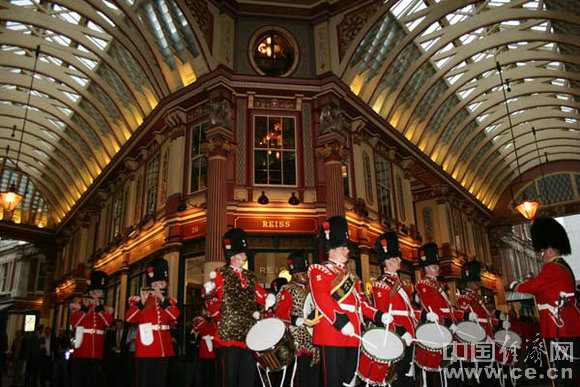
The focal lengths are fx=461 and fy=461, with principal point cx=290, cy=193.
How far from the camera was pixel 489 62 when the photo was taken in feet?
75.0

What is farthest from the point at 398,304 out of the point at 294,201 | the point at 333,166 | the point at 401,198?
the point at 401,198

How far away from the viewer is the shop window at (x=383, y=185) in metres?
19.4

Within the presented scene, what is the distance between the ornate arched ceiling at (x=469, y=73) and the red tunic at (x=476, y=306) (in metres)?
10.3

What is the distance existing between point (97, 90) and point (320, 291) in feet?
70.2

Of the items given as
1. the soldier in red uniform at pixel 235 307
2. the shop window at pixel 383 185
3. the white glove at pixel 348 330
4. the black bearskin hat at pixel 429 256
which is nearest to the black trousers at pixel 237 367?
the soldier in red uniform at pixel 235 307

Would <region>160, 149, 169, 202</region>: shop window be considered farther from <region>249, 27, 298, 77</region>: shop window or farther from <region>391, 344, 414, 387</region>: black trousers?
<region>391, 344, 414, 387</region>: black trousers

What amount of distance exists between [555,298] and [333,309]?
11.3ft

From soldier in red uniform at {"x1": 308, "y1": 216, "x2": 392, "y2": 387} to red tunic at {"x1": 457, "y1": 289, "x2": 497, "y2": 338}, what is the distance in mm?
4612

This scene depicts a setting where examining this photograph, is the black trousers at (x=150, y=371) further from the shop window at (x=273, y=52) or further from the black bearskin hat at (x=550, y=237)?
the shop window at (x=273, y=52)

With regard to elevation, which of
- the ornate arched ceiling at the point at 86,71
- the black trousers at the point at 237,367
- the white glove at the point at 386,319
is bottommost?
the black trousers at the point at 237,367

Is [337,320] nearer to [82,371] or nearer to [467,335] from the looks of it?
[467,335]

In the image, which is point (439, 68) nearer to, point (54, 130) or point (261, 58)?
point (261, 58)

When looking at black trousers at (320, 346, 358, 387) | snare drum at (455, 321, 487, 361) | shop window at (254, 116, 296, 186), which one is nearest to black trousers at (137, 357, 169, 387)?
black trousers at (320, 346, 358, 387)

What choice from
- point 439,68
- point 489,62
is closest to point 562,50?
point 489,62
